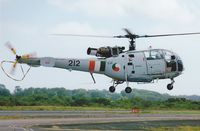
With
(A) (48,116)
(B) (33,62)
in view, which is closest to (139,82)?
(B) (33,62)

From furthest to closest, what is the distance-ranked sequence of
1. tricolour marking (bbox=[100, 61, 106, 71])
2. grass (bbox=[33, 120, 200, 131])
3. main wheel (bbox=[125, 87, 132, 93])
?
grass (bbox=[33, 120, 200, 131]) → tricolour marking (bbox=[100, 61, 106, 71]) → main wheel (bbox=[125, 87, 132, 93])

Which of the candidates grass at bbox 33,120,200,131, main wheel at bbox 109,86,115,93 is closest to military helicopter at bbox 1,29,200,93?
main wheel at bbox 109,86,115,93

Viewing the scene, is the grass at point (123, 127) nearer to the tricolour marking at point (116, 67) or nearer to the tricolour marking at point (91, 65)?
the tricolour marking at point (91, 65)

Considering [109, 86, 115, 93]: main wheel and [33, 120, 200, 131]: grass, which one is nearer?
[109, 86, 115, 93]: main wheel

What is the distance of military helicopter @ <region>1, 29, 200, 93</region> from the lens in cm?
5044

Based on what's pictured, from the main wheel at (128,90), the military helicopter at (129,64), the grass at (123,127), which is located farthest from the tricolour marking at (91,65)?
the grass at (123,127)

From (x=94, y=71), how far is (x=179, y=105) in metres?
65.5

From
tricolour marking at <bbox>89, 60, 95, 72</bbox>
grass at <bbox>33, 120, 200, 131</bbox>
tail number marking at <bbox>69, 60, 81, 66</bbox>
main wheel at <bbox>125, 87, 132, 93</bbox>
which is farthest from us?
grass at <bbox>33, 120, 200, 131</bbox>

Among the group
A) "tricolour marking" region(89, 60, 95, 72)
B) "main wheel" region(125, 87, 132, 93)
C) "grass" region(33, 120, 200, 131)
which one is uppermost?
"tricolour marking" region(89, 60, 95, 72)

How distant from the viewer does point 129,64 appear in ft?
173

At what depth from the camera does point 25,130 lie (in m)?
49.1

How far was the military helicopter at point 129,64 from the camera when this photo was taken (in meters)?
50.4

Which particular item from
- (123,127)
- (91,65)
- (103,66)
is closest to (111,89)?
(103,66)

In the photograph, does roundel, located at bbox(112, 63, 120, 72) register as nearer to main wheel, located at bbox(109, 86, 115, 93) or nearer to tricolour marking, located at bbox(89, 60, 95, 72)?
Answer: main wheel, located at bbox(109, 86, 115, 93)
